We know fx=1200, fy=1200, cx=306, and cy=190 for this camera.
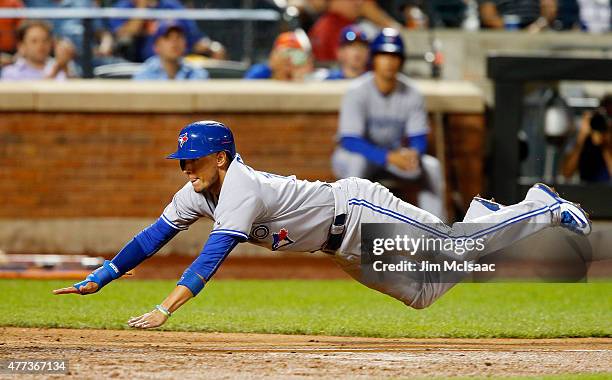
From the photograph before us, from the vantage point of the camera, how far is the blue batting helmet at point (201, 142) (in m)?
6.64

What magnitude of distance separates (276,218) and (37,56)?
775cm

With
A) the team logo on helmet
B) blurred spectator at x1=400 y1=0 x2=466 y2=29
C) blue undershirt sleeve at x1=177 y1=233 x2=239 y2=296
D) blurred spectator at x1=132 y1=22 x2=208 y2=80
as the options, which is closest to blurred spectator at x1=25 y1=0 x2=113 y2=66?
blurred spectator at x1=132 y1=22 x2=208 y2=80

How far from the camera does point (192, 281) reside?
6.26m

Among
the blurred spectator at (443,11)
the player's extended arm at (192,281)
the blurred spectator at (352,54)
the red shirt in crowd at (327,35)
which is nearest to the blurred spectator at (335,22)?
the red shirt in crowd at (327,35)

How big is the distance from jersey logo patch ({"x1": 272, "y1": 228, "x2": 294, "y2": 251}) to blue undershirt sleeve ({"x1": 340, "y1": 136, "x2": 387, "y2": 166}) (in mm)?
5197

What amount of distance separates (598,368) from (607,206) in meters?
7.08

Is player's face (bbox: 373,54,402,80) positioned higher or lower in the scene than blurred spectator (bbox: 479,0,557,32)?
lower

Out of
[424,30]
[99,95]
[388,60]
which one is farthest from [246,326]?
[424,30]

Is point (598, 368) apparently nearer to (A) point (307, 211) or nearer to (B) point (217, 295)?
(A) point (307, 211)

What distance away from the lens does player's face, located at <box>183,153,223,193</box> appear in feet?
22.2

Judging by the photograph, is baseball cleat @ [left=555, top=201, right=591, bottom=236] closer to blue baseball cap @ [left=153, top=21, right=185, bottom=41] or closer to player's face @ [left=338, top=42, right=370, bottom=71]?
player's face @ [left=338, top=42, right=370, bottom=71]

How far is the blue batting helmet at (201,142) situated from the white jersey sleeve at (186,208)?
1.33 feet

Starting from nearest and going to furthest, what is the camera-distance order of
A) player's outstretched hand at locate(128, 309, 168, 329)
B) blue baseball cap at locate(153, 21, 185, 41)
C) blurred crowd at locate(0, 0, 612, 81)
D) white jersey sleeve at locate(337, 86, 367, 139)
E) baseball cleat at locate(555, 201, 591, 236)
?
player's outstretched hand at locate(128, 309, 168, 329), baseball cleat at locate(555, 201, 591, 236), white jersey sleeve at locate(337, 86, 367, 139), blue baseball cap at locate(153, 21, 185, 41), blurred crowd at locate(0, 0, 612, 81)

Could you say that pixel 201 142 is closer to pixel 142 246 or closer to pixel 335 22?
pixel 142 246
